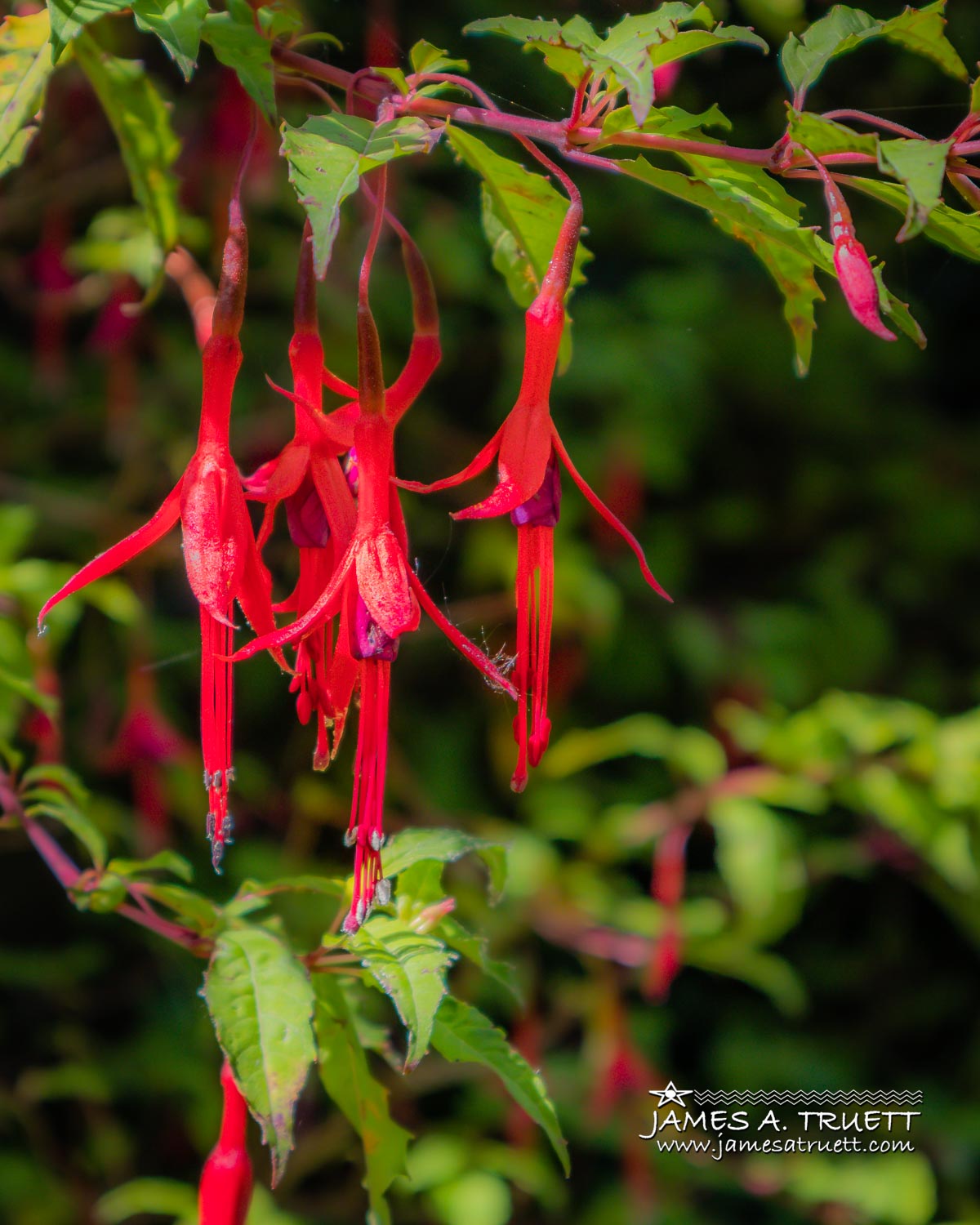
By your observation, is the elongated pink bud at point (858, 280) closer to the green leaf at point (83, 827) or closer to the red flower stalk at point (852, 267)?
the red flower stalk at point (852, 267)

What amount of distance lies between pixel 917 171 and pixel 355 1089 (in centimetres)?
49

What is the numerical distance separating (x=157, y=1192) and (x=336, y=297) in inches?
41.1

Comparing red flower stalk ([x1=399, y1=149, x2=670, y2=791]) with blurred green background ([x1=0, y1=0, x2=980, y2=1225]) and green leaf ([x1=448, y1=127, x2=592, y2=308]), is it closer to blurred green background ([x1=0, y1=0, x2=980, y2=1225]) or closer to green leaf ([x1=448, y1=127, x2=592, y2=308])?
green leaf ([x1=448, y1=127, x2=592, y2=308])

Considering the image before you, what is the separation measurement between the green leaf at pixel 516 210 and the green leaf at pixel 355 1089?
377mm

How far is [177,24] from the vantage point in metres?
0.50

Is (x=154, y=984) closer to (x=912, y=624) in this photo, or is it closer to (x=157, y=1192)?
(x=157, y=1192)

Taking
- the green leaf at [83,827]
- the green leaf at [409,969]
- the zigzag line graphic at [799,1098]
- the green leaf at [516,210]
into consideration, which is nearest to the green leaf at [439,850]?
the green leaf at [409,969]

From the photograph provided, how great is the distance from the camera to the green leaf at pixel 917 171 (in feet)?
1.29

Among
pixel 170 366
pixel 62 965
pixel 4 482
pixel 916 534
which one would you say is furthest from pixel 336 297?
pixel 916 534

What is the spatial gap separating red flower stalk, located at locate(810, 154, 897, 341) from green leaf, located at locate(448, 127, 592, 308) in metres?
0.14

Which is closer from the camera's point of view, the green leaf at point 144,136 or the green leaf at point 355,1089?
the green leaf at point 355,1089

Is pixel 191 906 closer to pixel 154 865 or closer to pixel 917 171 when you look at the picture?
pixel 154 865

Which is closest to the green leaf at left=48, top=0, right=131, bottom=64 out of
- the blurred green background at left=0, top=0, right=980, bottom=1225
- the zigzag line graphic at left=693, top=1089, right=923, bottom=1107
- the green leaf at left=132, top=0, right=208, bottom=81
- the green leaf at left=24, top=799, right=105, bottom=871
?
the green leaf at left=132, top=0, right=208, bottom=81

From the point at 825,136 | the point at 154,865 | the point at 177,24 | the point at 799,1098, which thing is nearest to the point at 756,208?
the point at 825,136
